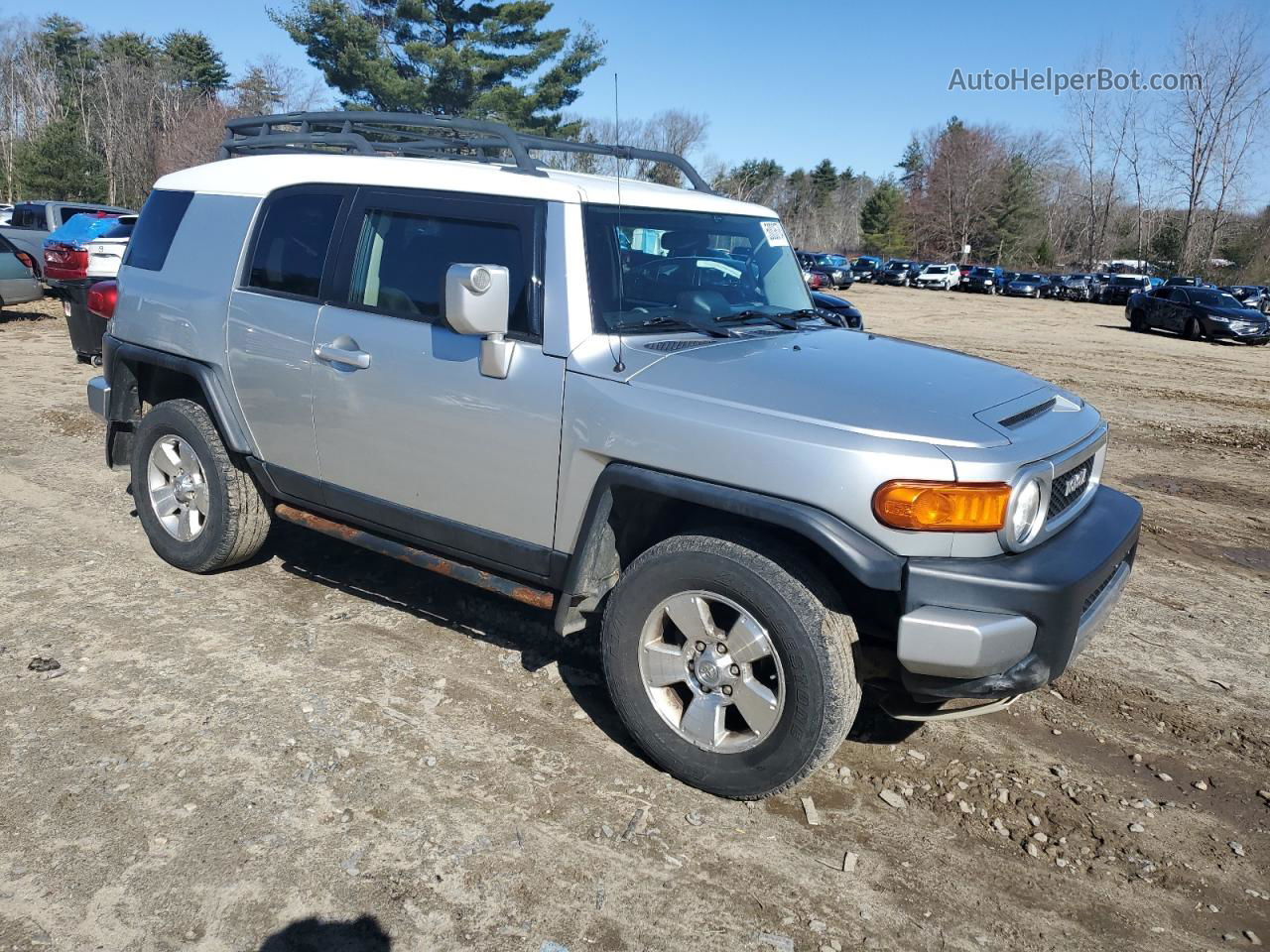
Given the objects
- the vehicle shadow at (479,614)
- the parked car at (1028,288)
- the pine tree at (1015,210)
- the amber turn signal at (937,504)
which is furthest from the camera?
the pine tree at (1015,210)

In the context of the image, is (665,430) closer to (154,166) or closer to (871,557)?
(871,557)

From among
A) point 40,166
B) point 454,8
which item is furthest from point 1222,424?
point 40,166

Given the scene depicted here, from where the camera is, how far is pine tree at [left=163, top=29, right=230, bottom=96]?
63594 millimetres

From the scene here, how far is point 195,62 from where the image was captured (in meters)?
63.9

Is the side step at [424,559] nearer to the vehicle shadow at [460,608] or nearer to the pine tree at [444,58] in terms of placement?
the vehicle shadow at [460,608]

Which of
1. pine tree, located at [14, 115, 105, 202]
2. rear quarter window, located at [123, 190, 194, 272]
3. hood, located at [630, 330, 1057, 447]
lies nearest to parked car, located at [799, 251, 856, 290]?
pine tree, located at [14, 115, 105, 202]

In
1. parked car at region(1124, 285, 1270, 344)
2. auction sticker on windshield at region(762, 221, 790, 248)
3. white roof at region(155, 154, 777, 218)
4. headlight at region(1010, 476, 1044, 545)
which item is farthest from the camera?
parked car at region(1124, 285, 1270, 344)

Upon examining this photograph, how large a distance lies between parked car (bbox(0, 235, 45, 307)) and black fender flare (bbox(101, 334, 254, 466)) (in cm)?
1210

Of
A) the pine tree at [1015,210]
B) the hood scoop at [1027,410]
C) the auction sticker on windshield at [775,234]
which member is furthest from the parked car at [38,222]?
the pine tree at [1015,210]

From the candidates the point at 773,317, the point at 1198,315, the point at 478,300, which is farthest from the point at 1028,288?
the point at 478,300

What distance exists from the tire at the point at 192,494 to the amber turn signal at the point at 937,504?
10.9ft

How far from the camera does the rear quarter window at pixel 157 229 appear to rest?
512 cm

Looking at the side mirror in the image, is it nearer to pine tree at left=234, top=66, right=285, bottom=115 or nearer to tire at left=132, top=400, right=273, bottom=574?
tire at left=132, top=400, right=273, bottom=574

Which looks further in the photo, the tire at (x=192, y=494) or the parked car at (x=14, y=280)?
the parked car at (x=14, y=280)
